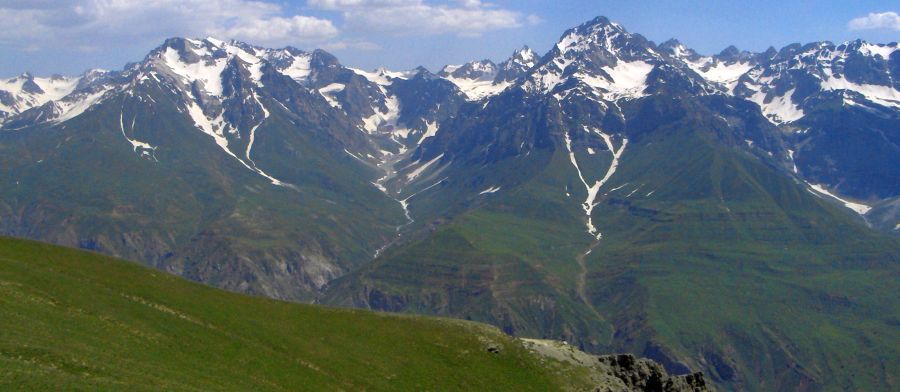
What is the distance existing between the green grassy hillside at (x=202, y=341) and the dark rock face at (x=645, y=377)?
1047cm

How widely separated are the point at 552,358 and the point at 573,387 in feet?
30.2

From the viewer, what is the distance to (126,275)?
119 metres

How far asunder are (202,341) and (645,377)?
75520mm

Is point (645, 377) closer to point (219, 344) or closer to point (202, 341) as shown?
point (219, 344)

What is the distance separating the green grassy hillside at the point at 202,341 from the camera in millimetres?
80500

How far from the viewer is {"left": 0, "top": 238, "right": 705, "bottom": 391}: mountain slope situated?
267 feet

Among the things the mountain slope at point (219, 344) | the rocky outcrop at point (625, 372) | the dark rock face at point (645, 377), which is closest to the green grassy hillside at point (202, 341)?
the mountain slope at point (219, 344)

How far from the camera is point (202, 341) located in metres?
102

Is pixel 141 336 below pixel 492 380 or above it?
above

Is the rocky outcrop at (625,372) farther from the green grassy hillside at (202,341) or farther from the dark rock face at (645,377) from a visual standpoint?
the green grassy hillside at (202,341)

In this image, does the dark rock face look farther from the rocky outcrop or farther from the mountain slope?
the mountain slope

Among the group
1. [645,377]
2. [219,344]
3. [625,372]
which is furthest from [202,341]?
[645,377]

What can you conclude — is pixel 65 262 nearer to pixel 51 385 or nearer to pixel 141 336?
pixel 141 336

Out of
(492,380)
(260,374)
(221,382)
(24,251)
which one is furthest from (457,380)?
(24,251)
